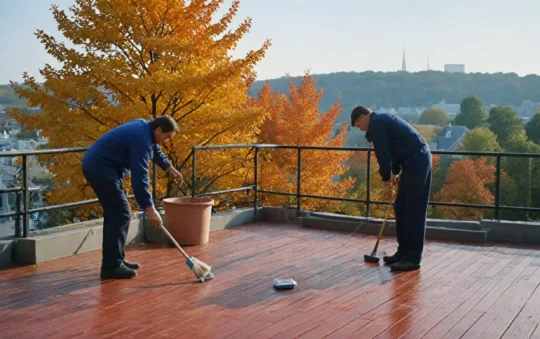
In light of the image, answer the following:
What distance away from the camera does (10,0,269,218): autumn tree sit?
11977 mm

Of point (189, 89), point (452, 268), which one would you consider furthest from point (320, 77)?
point (452, 268)

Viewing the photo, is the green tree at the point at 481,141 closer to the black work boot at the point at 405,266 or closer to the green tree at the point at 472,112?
the green tree at the point at 472,112

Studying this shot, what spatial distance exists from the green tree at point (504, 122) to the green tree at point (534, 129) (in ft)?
2.64

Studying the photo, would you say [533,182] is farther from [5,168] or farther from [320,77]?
[5,168]

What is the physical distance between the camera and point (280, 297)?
4.59 metres


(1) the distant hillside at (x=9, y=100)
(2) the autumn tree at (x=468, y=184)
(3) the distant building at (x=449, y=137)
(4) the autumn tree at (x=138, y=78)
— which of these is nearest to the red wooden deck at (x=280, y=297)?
(4) the autumn tree at (x=138, y=78)

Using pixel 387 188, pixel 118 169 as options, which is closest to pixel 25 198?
pixel 118 169

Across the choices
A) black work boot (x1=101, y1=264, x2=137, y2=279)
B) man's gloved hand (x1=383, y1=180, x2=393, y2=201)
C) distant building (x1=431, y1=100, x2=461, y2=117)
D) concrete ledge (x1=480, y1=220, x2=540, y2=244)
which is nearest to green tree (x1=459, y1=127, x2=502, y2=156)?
distant building (x1=431, y1=100, x2=461, y2=117)

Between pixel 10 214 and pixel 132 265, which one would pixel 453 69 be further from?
pixel 10 214

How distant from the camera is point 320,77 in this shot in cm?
2820

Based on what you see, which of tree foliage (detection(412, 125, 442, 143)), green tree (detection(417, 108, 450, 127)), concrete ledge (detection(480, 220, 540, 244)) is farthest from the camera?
tree foliage (detection(412, 125, 442, 143))

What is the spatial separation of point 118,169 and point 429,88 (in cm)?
4529

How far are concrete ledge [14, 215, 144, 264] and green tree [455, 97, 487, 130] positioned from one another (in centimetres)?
4937

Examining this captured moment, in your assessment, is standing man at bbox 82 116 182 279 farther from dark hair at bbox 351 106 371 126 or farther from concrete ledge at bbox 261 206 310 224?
concrete ledge at bbox 261 206 310 224
